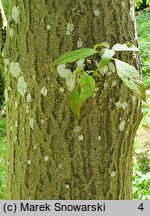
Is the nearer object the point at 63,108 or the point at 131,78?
the point at 131,78

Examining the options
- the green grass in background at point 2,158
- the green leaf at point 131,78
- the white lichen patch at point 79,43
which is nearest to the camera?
the green leaf at point 131,78

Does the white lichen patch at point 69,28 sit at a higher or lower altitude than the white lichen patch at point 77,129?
higher

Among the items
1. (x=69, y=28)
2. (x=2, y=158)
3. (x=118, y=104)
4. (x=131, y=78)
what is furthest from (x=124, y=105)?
(x=2, y=158)

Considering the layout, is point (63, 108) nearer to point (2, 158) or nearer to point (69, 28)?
point (69, 28)

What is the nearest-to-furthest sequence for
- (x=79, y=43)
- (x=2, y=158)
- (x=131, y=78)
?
(x=131, y=78)
(x=79, y=43)
(x=2, y=158)

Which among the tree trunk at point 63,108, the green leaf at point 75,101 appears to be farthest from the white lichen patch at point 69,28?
the green leaf at point 75,101

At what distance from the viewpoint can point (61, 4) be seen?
115 centimetres

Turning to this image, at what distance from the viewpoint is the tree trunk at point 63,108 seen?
116cm

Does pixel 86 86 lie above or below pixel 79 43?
below

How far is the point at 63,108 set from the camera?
46.8 inches

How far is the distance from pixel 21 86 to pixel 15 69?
2.1 inches

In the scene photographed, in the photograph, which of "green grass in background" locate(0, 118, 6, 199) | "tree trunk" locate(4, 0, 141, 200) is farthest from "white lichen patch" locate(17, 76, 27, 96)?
"green grass in background" locate(0, 118, 6, 199)

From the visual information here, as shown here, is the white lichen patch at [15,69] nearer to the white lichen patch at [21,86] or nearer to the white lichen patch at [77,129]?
the white lichen patch at [21,86]

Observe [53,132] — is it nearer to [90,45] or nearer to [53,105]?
[53,105]
